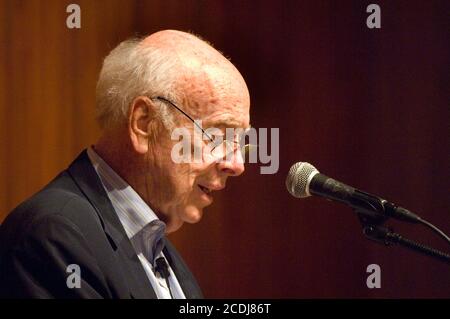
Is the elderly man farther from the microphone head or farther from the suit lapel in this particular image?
the microphone head

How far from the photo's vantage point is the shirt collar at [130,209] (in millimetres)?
1683

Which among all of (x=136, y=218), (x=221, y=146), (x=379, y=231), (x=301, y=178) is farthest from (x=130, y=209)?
(x=379, y=231)

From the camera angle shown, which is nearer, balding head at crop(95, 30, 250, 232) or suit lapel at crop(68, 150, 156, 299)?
suit lapel at crop(68, 150, 156, 299)

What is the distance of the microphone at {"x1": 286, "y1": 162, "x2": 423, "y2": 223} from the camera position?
4.80 ft

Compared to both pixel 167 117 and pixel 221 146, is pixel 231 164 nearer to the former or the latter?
pixel 221 146

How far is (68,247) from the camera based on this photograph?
139cm

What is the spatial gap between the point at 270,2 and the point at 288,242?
823 mm

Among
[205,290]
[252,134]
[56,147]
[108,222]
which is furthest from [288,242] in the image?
[108,222]

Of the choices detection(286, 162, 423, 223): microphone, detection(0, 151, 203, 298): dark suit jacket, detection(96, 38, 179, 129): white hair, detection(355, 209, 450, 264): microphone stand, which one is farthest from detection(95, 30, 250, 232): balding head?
detection(355, 209, 450, 264): microphone stand

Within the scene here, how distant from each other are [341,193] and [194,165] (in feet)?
1.32

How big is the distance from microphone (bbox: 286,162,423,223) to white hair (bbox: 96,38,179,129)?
359 mm

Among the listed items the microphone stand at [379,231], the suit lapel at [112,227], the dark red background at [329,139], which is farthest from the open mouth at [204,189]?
the dark red background at [329,139]

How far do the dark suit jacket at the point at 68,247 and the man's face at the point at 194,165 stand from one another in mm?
167
